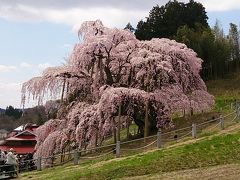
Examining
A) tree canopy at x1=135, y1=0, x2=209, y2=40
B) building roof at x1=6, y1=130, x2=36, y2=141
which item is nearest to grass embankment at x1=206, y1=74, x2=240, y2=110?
tree canopy at x1=135, y1=0, x2=209, y2=40

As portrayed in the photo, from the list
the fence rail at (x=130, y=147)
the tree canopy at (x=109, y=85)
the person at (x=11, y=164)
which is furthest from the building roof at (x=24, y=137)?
the person at (x=11, y=164)

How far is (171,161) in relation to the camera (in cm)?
2023

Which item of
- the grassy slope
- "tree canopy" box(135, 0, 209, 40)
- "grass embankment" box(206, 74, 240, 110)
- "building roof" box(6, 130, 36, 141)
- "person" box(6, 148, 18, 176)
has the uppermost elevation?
"tree canopy" box(135, 0, 209, 40)

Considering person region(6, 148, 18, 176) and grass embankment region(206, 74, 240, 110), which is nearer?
person region(6, 148, 18, 176)

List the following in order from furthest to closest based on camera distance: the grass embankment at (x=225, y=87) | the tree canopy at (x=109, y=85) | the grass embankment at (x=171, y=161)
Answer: the grass embankment at (x=225, y=87) → the tree canopy at (x=109, y=85) → the grass embankment at (x=171, y=161)

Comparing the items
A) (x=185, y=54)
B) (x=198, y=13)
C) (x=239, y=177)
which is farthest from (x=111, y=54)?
(x=198, y=13)

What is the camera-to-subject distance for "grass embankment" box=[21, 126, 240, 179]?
19531 millimetres

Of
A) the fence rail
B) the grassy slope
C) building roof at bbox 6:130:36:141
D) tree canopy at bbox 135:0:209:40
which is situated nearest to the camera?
the grassy slope

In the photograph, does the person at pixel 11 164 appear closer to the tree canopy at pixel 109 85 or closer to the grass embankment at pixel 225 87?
the tree canopy at pixel 109 85

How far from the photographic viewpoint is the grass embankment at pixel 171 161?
19531 mm

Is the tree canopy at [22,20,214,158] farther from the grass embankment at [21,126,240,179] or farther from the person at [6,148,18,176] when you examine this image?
the grass embankment at [21,126,240,179]

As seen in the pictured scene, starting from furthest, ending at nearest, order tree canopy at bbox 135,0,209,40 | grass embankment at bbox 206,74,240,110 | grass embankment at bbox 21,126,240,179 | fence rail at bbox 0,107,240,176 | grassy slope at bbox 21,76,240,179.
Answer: tree canopy at bbox 135,0,209,40 < grass embankment at bbox 206,74,240,110 < fence rail at bbox 0,107,240,176 < grass embankment at bbox 21,126,240,179 < grassy slope at bbox 21,76,240,179

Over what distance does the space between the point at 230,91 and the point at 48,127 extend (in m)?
43.6

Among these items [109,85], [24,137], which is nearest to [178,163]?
[109,85]
